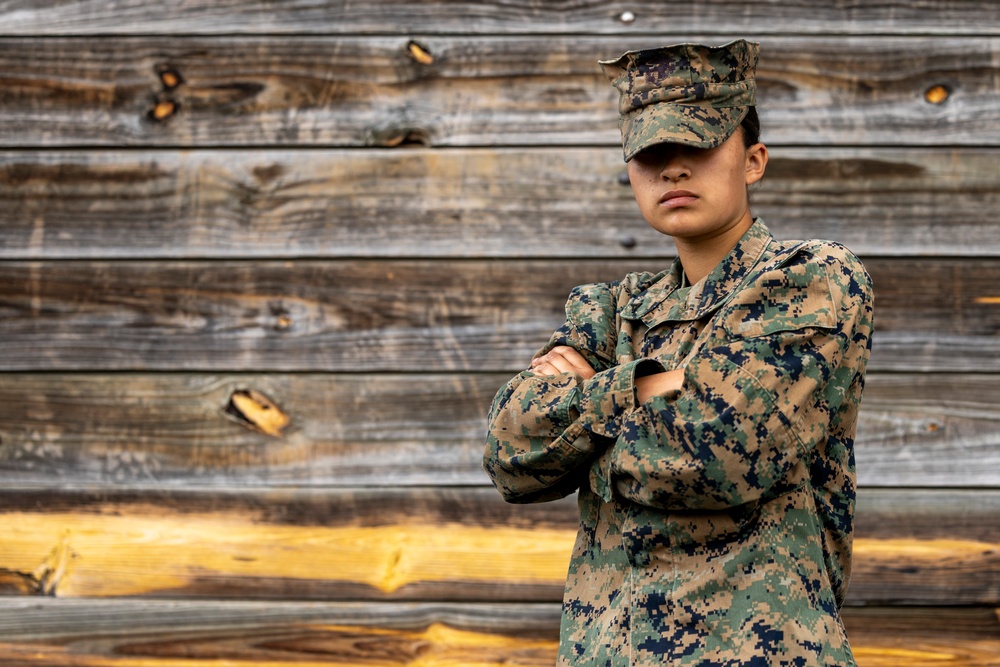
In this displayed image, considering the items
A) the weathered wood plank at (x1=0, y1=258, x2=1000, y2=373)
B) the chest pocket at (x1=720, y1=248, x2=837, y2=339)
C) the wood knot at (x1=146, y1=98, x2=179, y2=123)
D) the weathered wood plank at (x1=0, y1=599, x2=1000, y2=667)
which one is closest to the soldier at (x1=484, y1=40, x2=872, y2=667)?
the chest pocket at (x1=720, y1=248, x2=837, y2=339)

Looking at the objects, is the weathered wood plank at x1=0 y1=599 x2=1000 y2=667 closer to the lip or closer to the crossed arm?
the crossed arm

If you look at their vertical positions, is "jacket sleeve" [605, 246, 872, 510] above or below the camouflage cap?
below

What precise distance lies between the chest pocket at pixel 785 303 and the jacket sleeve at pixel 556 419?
7.1 inches

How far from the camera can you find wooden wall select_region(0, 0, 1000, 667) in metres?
2.53

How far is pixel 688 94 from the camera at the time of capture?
5.26ft

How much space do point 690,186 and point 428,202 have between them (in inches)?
42.9

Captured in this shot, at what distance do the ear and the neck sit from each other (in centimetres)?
6

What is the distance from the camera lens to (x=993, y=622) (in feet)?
8.19

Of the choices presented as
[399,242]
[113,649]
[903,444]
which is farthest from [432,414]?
[903,444]

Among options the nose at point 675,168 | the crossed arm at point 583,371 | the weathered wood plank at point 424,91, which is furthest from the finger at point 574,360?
the weathered wood plank at point 424,91

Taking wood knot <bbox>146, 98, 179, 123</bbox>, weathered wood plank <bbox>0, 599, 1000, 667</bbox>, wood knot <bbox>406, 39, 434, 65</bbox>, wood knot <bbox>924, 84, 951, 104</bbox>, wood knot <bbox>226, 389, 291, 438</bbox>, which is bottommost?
weathered wood plank <bbox>0, 599, 1000, 667</bbox>

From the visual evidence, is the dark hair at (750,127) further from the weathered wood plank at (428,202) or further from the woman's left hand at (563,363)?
the weathered wood plank at (428,202)

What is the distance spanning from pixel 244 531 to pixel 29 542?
0.56 m

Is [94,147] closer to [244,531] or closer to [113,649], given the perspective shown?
[244,531]
